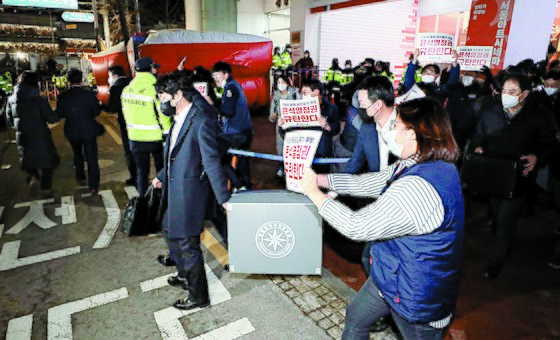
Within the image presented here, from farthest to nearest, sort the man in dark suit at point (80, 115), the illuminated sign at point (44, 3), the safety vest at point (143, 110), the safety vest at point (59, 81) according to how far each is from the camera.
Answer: the illuminated sign at point (44, 3)
the safety vest at point (59, 81)
the man in dark suit at point (80, 115)
the safety vest at point (143, 110)

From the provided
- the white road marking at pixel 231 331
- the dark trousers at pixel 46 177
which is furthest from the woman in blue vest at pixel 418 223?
the dark trousers at pixel 46 177

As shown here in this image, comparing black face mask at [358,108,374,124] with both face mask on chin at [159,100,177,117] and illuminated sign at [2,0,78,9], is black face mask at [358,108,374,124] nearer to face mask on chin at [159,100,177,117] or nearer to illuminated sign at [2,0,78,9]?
face mask on chin at [159,100,177,117]

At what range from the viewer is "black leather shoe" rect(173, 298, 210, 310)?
335cm

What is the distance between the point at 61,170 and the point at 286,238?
662cm

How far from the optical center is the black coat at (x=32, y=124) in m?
5.99

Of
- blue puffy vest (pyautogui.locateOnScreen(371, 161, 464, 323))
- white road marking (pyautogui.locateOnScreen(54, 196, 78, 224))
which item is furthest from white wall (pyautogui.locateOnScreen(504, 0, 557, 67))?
white road marking (pyautogui.locateOnScreen(54, 196, 78, 224))

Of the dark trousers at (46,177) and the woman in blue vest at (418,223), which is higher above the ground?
the woman in blue vest at (418,223)

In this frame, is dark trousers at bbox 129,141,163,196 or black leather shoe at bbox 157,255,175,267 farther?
dark trousers at bbox 129,141,163,196

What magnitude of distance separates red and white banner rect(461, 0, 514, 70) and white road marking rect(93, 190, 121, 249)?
8.51 meters

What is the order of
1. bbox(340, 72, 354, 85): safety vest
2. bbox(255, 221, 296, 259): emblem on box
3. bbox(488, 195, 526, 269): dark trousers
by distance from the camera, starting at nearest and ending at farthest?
bbox(255, 221, 296, 259): emblem on box < bbox(488, 195, 526, 269): dark trousers < bbox(340, 72, 354, 85): safety vest

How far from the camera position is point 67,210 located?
5.73 meters

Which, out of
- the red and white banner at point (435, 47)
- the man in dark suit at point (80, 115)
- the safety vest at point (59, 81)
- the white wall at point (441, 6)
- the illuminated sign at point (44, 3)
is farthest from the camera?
the illuminated sign at point (44, 3)

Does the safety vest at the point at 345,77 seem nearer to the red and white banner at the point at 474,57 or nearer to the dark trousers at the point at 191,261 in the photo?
the red and white banner at the point at 474,57

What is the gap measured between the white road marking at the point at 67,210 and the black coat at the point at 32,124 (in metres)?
0.71
